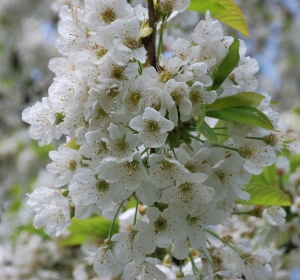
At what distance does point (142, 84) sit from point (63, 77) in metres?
0.30

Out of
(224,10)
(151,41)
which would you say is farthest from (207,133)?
(224,10)

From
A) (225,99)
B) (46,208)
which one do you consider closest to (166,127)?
(225,99)

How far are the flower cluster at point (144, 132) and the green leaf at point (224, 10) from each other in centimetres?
16

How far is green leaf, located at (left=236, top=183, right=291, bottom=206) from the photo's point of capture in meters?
1.62

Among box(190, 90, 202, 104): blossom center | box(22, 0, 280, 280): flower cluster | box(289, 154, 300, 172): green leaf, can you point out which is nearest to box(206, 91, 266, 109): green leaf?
box(22, 0, 280, 280): flower cluster

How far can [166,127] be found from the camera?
1.21m

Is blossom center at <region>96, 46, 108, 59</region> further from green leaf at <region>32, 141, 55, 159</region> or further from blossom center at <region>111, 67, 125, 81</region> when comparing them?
green leaf at <region>32, 141, 55, 159</region>

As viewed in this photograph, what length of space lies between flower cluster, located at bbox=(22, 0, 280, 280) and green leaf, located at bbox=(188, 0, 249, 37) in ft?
0.54

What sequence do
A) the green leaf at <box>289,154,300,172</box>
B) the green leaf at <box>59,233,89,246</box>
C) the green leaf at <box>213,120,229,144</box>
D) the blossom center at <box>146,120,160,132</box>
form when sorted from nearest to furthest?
the blossom center at <box>146,120,160,132</box> → the green leaf at <box>213,120,229,144</box> → the green leaf at <box>59,233,89,246</box> → the green leaf at <box>289,154,300,172</box>

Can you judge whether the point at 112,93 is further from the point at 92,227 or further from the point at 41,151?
the point at 41,151

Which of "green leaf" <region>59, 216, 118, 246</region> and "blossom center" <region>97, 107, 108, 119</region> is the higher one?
"blossom center" <region>97, 107, 108, 119</region>

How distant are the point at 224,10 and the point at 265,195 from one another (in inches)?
29.3

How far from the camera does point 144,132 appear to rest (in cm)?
122

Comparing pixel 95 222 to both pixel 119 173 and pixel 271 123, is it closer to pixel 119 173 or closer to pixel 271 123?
pixel 119 173
